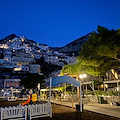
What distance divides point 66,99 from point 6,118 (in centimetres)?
1462

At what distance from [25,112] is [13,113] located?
0.62 m

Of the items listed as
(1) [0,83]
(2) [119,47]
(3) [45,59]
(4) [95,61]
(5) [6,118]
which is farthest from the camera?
(3) [45,59]

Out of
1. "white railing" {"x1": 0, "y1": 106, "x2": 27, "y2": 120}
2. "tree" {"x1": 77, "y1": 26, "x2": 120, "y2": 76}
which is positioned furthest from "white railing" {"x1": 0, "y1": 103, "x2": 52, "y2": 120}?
"tree" {"x1": 77, "y1": 26, "x2": 120, "y2": 76}

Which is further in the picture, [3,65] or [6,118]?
[3,65]

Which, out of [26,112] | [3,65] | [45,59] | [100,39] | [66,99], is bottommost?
[66,99]

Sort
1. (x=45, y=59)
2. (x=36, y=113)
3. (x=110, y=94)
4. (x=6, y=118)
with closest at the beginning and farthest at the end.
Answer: (x=6, y=118) → (x=36, y=113) → (x=110, y=94) → (x=45, y=59)

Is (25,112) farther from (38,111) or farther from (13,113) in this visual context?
(38,111)

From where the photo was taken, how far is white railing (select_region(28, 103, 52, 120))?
299 inches

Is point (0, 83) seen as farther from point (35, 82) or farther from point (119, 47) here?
point (119, 47)

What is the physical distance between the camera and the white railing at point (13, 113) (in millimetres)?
6970

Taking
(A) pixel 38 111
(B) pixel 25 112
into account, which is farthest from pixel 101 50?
(B) pixel 25 112

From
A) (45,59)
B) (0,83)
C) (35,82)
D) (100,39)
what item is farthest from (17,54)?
(100,39)

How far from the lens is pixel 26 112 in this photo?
7.32 meters

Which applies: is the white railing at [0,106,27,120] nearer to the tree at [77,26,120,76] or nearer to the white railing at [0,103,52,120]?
the white railing at [0,103,52,120]
